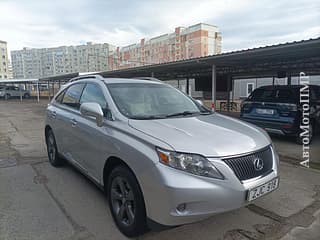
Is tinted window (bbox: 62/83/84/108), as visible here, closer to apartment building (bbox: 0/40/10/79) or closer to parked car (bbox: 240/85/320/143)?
parked car (bbox: 240/85/320/143)

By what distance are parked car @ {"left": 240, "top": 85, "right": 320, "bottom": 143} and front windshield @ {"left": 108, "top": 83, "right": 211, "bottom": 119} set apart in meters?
3.68

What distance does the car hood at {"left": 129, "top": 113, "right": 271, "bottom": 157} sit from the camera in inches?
82.0

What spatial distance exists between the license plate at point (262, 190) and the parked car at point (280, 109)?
13.9ft

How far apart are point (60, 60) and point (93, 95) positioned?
6490 cm

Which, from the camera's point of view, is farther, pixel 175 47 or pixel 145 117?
pixel 175 47

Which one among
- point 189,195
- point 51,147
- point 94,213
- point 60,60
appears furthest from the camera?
point 60,60

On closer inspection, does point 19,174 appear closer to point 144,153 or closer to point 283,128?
point 144,153

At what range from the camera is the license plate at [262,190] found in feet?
7.05

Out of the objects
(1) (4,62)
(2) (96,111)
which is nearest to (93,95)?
(2) (96,111)

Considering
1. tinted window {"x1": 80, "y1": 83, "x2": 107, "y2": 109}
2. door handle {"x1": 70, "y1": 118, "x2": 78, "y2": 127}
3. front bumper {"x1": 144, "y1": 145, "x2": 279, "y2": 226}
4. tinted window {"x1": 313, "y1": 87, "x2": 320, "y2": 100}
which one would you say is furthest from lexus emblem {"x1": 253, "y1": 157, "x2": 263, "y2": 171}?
tinted window {"x1": 313, "y1": 87, "x2": 320, "y2": 100}

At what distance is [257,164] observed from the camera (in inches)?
89.4

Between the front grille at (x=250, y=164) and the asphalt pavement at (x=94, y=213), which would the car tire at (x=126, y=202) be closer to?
the asphalt pavement at (x=94, y=213)

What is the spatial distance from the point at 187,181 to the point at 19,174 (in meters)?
3.57

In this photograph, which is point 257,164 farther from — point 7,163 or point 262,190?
point 7,163
